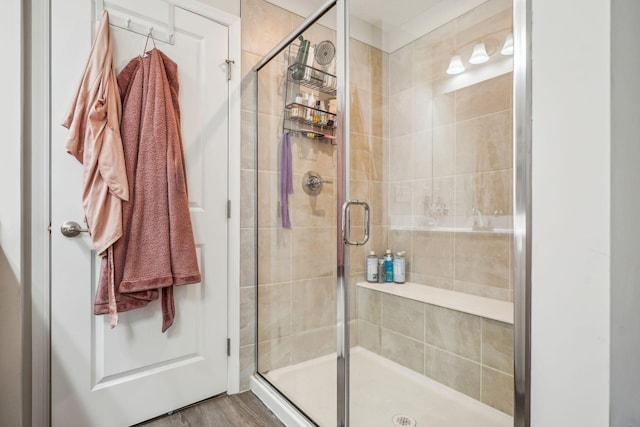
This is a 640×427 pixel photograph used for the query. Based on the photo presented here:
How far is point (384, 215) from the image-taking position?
1.67 m

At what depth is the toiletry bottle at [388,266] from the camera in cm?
178

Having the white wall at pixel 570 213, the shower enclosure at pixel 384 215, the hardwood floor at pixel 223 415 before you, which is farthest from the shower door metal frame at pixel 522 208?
the hardwood floor at pixel 223 415

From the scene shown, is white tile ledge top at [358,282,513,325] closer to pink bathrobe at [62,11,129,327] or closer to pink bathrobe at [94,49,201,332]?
pink bathrobe at [94,49,201,332]

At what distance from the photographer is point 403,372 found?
173 centimetres

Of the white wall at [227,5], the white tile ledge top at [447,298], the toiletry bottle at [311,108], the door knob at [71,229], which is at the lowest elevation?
the white tile ledge top at [447,298]

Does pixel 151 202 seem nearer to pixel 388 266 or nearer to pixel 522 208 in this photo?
pixel 388 266

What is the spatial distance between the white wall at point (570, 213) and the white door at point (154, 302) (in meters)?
1.47

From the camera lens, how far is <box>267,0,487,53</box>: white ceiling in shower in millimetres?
1521

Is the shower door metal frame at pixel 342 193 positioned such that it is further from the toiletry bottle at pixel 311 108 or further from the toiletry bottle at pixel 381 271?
the toiletry bottle at pixel 381 271

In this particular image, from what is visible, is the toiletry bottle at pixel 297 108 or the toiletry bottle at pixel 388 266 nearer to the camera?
the toiletry bottle at pixel 297 108

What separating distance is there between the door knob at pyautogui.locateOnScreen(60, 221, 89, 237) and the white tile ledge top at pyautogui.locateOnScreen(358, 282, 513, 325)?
4.11 feet

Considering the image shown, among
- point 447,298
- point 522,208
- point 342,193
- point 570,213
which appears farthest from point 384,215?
point 570,213

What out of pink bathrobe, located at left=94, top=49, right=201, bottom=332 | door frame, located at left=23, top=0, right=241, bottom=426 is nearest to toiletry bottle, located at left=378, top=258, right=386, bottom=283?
pink bathrobe, located at left=94, top=49, right=201, bottom=332

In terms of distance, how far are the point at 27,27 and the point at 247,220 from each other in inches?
47.9
